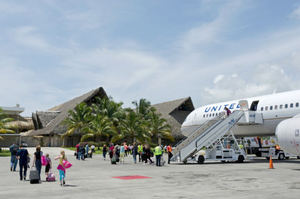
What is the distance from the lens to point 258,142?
3409 centimetres

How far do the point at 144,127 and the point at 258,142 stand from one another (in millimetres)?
25199

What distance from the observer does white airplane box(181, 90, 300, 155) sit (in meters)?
18.7

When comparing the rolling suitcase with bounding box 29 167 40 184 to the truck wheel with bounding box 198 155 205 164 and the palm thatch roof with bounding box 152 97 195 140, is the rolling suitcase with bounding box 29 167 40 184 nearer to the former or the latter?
the truck wheel with bounding box 198 155 205 164

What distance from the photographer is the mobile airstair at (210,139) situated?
995 inches

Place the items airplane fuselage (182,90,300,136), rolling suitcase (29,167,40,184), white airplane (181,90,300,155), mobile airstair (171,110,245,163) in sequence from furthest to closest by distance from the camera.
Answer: mobile airstair (171,110,245,163)
airplane fuselage (182,90,300,136)
white airplane (181,90,300,155)
rolling suitcase (29,167,40,184)

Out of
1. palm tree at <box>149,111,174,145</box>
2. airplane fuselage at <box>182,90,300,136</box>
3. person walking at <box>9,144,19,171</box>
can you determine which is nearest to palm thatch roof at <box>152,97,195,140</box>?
palm tree at <box>149,111,174,145</box>

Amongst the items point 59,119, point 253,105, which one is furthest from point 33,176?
point 59,119

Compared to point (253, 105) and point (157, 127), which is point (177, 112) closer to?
point (157, 127)

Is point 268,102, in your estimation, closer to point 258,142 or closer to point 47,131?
point 258,142

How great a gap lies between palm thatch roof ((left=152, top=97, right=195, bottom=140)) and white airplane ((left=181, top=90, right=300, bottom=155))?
34.9 metres

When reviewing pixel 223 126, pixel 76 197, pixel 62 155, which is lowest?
pixel 76 197

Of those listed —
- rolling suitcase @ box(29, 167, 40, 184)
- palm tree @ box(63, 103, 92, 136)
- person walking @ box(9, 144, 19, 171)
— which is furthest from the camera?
palm tree @ box(63, 103, 92, 136)

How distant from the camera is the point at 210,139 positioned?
84.9 feet

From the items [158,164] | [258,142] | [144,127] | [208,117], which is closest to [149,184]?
[158,164]
